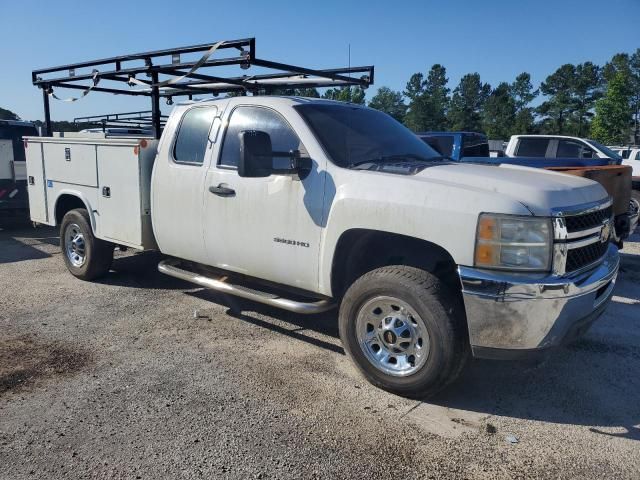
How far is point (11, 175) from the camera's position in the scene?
1014 centimetres

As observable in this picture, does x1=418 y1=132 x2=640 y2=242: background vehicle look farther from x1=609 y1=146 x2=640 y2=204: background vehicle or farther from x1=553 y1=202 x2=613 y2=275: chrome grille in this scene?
x1=553 y1=202 x2=613 y2=275: chrome grille

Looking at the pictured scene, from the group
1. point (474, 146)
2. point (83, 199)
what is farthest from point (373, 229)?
point (474, 146)

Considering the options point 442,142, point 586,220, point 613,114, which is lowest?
point 586,220

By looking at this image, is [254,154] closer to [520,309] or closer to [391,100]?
[520,309]

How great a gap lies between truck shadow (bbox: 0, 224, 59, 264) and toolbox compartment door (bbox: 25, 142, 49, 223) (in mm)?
1154

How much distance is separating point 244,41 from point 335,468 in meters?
3.47

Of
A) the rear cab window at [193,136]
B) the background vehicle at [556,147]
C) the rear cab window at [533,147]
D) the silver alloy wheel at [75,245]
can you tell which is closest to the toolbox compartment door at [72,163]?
the silver alloy wheel at [75,245]

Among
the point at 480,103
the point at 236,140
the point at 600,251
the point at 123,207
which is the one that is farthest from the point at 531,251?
the point at 480,103

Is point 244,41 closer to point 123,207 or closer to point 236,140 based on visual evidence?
point 236,140

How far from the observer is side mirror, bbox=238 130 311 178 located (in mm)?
3938

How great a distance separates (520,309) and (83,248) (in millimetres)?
5269

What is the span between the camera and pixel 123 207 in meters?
5.68

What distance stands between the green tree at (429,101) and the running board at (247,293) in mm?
66151

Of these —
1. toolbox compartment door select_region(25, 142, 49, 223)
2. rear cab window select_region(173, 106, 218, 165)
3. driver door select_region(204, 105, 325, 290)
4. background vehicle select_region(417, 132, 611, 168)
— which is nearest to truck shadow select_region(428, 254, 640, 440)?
driver door select_region(204, 105, 325, 290)
